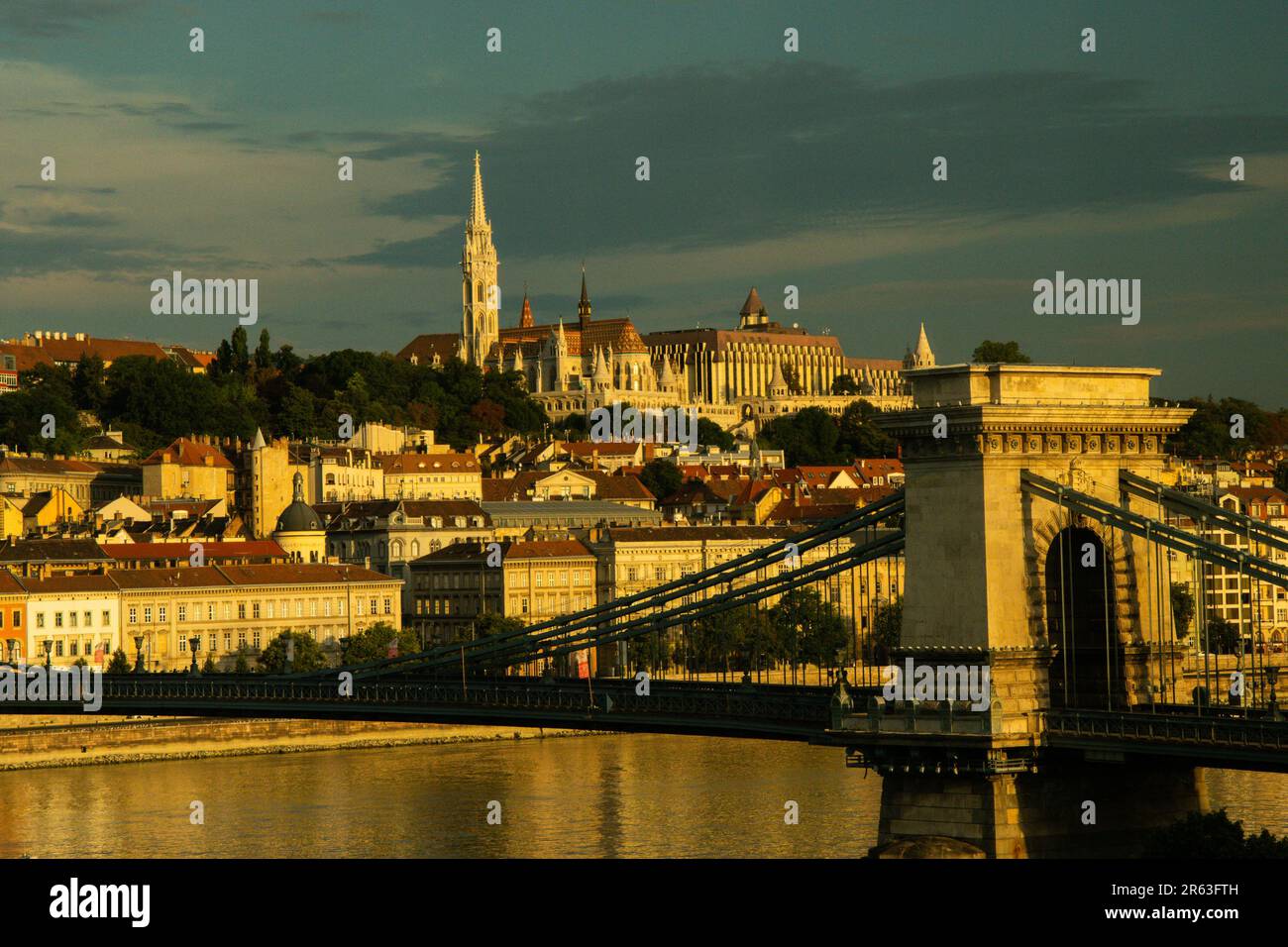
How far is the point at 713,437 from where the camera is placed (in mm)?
110688

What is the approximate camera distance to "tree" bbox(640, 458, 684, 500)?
3233 inches

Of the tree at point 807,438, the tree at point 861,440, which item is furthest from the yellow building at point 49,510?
the tree at point 807,438

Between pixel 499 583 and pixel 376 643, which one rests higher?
pixel 499 583

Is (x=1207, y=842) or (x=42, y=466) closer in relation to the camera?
(x=1207, y=842)

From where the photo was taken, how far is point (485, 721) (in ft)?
82.0

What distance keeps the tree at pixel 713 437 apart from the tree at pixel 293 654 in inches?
2208

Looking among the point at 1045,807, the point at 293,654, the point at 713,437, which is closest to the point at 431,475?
the point at 713,437

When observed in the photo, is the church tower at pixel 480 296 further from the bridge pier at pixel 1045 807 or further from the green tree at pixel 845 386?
the bridge pier at pixel 1045 807

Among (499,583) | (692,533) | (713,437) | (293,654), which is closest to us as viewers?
(293,654)

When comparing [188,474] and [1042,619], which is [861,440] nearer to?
[188,474]

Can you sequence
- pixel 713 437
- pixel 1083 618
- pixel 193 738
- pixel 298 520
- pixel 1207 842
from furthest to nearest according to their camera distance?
pixel 713 437 < pixel 298 520 < pixel 193 738 < pixel 1083 618 < pixel 1207 842

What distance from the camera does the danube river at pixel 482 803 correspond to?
92.6ft

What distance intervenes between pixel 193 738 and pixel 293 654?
8543 millimetres
